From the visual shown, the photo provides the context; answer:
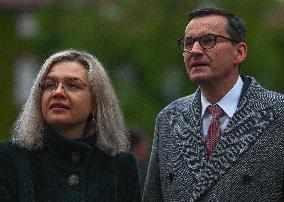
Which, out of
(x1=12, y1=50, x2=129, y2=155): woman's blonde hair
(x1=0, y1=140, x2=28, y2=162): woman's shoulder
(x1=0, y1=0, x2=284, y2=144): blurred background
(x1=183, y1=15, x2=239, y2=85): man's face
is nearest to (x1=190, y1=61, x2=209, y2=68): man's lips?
(x1=183, y1=15, x2=239, y2=85): man's face

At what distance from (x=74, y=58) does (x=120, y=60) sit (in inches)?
824

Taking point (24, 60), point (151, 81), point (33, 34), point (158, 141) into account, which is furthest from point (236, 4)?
point (158, 141)

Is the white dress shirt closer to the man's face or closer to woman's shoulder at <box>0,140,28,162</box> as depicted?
the man's face

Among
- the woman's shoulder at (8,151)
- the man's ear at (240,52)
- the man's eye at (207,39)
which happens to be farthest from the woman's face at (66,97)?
the man's ear at (240,52)

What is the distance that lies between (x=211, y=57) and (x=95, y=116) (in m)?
0.72

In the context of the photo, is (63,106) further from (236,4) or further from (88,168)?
(236,4)

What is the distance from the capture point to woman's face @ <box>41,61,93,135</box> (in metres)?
5.85

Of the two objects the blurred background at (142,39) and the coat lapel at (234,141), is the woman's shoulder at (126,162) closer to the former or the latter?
the coat lapel at (234,141)

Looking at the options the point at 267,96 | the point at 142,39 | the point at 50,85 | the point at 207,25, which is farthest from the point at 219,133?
the point at 142,39

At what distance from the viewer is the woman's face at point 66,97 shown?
5.85 m

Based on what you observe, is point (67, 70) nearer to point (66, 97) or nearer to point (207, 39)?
point (66, 97)

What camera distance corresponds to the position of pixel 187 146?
20.6 ft

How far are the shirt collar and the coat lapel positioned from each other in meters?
0.04

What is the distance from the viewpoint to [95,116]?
6.09 metres
